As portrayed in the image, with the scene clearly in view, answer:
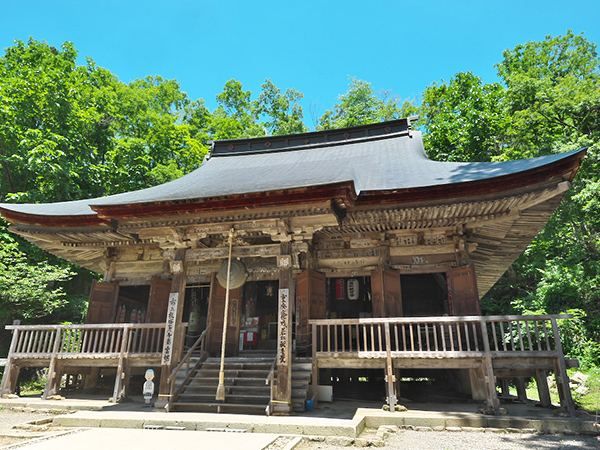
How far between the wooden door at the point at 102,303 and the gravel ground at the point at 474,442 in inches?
335

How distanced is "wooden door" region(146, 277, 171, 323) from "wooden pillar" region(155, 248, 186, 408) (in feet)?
7.54

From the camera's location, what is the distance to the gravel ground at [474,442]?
546 cm

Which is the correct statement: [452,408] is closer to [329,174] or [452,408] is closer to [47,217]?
[329,174]

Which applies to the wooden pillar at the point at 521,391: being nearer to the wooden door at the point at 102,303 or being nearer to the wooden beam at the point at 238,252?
the wooden beam at the point at 238,252

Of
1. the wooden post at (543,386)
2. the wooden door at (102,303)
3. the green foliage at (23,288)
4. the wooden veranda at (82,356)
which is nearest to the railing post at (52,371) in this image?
Answer: the wooden veranda at (82,356)

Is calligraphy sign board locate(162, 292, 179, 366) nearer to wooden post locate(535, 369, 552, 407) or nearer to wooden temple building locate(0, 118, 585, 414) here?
wooden temple building locate(0, 118, 585, 414)

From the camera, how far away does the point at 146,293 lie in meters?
15.7

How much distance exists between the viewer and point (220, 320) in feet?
35.7

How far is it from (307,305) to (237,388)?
8.38 feet

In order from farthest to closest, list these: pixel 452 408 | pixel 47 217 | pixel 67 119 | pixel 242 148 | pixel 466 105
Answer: pixel 466 105, pixel 67 119, pixel 242 148, pixel 47 217, pixel 452 408

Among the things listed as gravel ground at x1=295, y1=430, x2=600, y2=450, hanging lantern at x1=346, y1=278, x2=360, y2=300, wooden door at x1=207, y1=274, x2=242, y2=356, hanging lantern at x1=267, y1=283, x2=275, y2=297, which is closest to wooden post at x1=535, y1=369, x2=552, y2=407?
gravel ground at x1=295, y1=430, x2=600, y2=450

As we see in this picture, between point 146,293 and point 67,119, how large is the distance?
12.8m

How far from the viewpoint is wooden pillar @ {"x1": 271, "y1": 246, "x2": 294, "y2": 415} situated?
7.61m

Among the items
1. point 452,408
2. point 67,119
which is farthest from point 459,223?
point 67,119
